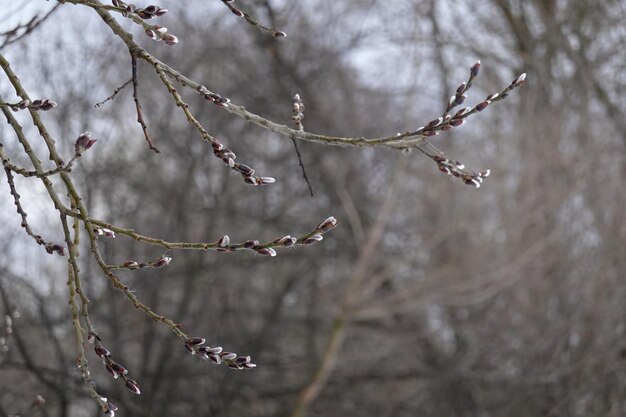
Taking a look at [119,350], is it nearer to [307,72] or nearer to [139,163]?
[139,163]

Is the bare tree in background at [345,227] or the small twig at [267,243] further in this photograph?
the bare tree in background at [345,227]

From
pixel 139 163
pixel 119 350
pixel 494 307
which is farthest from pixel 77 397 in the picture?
pixel 494 307

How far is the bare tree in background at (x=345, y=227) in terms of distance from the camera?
26.5 feet

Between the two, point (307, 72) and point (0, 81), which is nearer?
point (0, 81)

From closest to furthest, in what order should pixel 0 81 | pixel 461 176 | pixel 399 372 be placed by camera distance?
pixel 461 176, pixel 0 81, pixel 399 372

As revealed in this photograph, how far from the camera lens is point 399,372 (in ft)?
32.6

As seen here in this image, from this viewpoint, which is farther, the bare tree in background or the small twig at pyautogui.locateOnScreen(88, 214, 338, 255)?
the bare tree in background

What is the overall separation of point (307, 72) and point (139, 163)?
7.48 feet

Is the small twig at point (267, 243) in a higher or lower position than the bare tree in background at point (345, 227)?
lower

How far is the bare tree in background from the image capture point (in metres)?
8.07

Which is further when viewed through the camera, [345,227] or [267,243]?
[345,227]

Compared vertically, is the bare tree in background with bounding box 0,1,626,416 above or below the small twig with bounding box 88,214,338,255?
above

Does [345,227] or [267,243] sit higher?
[345,227]

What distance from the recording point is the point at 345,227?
10383 mm
